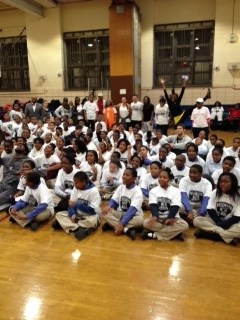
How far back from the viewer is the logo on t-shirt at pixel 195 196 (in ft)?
11.8

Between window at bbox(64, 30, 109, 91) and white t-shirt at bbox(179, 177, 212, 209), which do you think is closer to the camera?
white t-shirt at bbox(179, 177, 212, 209)

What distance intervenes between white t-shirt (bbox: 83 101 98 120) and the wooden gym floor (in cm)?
543

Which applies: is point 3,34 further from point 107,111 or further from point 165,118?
point 165,118

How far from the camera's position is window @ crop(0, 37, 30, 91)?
11.4 meters

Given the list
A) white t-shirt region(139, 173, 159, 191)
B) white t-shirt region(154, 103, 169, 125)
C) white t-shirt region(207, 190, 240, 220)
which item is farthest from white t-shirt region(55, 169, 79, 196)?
white t-shirt region(154, 103, 169, 125)

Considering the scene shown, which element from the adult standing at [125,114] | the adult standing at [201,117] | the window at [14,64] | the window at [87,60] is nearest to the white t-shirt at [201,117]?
the adult standing at [201,117]

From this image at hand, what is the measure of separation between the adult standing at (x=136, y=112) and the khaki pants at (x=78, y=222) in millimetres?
4766

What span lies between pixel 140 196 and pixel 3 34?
1060cm

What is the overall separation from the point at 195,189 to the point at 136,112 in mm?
4575

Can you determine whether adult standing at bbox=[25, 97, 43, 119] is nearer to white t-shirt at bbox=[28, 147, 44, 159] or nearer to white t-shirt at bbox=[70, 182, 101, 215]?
white t-shirt at bbox=[28, 147, 44, 159]

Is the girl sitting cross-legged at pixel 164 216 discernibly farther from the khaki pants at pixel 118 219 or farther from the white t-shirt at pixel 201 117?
the white t-shirt at pixel 201 117

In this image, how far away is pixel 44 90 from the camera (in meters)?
11.2

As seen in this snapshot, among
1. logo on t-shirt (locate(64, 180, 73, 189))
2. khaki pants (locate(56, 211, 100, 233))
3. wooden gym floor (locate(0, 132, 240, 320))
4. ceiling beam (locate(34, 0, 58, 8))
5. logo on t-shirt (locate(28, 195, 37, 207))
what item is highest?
ceiling beam (locate(34, 0, 58, 8))

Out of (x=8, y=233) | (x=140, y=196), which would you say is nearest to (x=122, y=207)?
(x=140, y=196)
